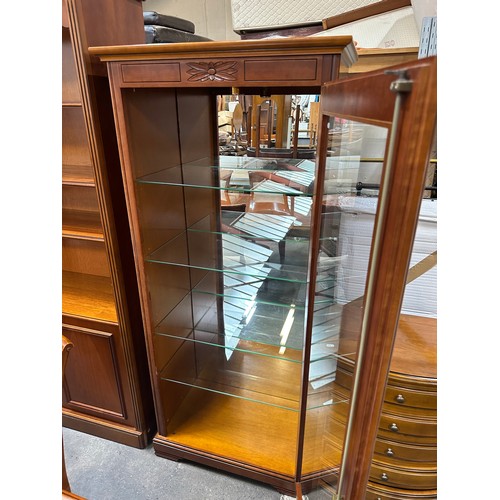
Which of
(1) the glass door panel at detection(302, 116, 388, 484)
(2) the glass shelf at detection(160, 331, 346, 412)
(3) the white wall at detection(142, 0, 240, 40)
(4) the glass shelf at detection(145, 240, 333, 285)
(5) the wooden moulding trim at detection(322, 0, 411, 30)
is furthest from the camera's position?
(3) the white wall at detection(142, 0, 240, 40)

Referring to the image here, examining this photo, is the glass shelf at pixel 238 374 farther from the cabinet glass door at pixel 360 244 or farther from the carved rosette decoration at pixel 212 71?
the carved rosette decoration at pixel 212 71

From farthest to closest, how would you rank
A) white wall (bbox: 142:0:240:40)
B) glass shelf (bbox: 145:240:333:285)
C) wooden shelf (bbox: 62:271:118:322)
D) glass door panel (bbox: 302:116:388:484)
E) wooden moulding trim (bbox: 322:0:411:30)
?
white wall (bbox: 142:0:240:40), wooden moulding trim (bbox: 322:0:411:30), wooden shelf (bbox: 62:271:118:322), glass shelf (bbox: 145:240:333:285), glass door panel (bbox: 302:116:388:484)

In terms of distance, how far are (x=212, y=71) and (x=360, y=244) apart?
624 mm

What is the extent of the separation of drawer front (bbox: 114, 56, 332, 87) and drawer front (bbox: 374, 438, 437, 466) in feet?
4.06

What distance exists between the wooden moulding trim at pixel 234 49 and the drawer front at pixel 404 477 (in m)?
1.40

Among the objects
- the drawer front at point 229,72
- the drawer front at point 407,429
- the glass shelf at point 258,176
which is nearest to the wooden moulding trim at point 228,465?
the drawer front at point 407,429

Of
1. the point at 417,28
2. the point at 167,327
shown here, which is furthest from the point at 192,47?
the point at 417,28

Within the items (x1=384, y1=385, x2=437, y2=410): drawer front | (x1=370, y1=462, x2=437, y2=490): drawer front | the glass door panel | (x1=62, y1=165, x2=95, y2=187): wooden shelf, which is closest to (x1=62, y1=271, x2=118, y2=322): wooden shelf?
(x1=62, y1=165, x2=95, y2=187): wooden shelf

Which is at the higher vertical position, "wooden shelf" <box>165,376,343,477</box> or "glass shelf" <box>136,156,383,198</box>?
"glass shelf" <box>136,156,383,198</box>

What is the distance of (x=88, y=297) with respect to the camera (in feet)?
4.98

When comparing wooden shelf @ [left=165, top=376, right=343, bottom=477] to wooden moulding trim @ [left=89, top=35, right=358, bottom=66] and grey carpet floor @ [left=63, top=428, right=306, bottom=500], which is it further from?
wooden moulding trim @ [left=89, top=35, right=358, bottom=66]

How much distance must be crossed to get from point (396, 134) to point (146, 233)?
1.00 meters

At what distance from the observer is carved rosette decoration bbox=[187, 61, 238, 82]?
0.91 metres

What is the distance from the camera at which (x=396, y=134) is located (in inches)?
16.4
